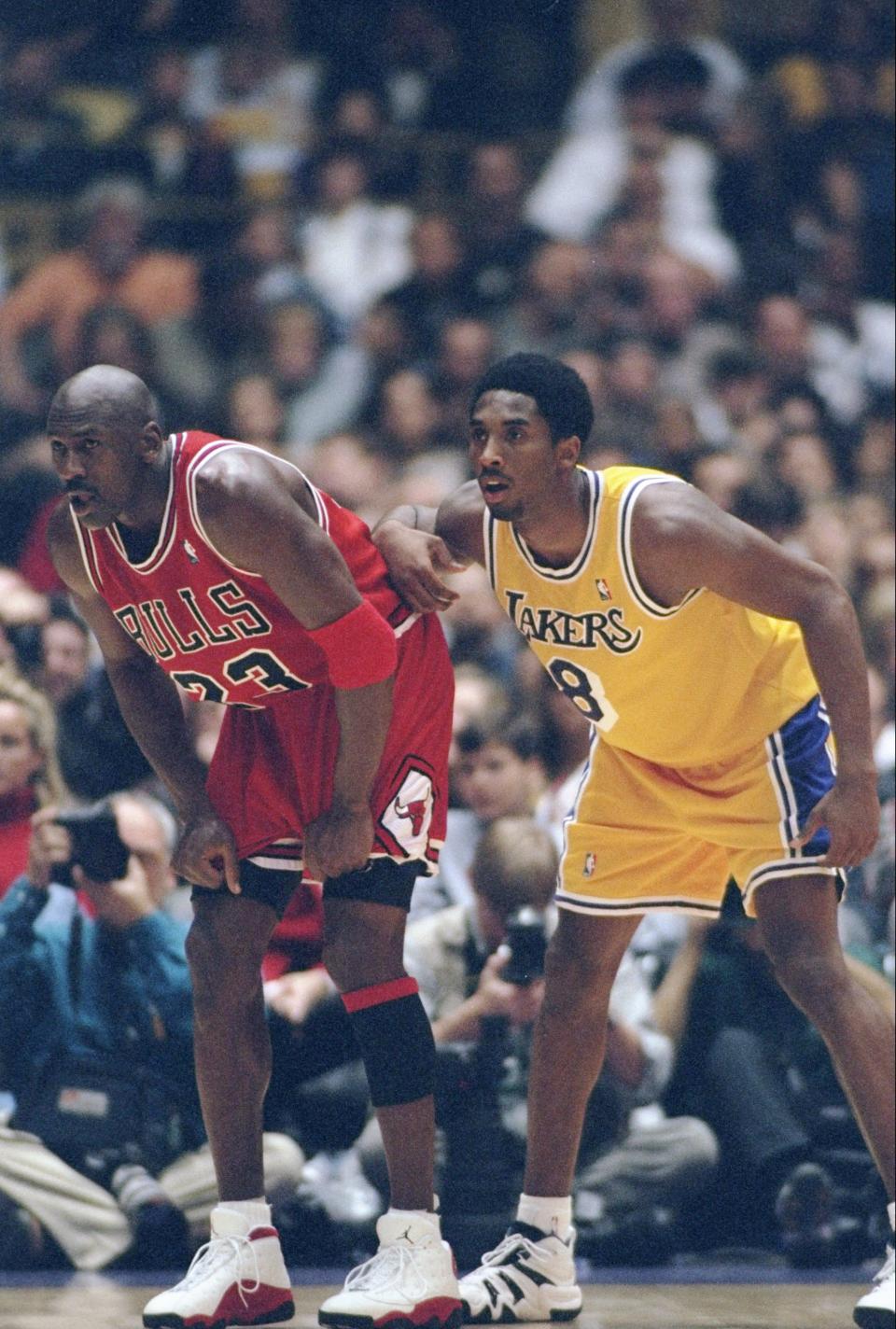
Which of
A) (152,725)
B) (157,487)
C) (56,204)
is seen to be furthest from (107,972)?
(56,204)

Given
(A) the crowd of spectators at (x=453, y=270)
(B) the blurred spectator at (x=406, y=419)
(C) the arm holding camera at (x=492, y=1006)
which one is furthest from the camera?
(B) the blurred spectator at (x=406, y=419)

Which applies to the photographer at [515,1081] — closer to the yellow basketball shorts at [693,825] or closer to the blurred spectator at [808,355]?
the yellow basketball shorts at [693,825]

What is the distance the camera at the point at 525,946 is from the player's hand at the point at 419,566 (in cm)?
103

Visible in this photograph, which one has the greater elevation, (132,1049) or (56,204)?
(56,204)

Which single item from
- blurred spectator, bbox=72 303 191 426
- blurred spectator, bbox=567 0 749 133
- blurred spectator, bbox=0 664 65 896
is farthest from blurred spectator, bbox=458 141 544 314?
blurred spectator, bbox=0 664 65 896

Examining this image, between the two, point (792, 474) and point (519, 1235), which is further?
point (792, 474)

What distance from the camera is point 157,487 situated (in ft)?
10.8

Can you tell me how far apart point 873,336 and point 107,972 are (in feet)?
15.5

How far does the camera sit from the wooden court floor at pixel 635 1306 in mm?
Result: 3432

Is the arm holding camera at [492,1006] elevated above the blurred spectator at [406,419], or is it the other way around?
the blurred spectator at [406,419]

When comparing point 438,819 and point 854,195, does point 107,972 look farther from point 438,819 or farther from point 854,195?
point 854,195

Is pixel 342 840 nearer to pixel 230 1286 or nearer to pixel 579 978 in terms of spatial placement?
pixel 579 978

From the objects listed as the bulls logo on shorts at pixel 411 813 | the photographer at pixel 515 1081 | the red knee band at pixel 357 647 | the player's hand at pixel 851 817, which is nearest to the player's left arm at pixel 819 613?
the player's hand at pixel 851 817

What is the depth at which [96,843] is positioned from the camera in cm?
440
